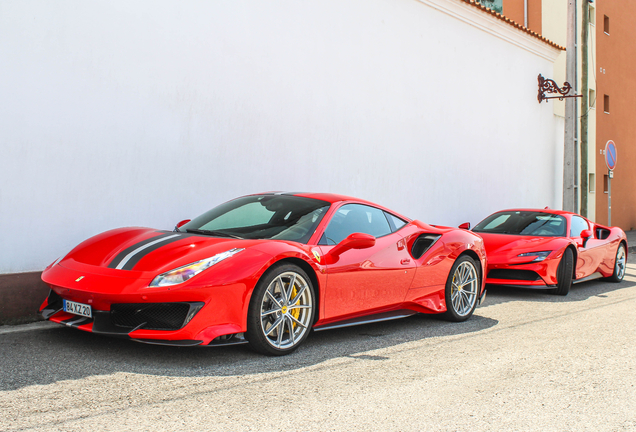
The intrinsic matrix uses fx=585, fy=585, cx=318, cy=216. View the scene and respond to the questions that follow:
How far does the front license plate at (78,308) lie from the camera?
3.92m

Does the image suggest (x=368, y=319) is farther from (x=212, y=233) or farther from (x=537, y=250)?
(x=537, y=250)

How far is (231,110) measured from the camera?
7.72m

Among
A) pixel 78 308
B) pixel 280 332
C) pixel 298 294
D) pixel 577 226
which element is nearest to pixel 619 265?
pixel 577 226

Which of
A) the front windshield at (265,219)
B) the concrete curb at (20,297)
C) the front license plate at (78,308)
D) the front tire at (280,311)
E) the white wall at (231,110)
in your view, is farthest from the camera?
the white wall at (231,110)

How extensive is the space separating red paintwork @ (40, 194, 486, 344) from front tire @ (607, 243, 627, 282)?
5384mm

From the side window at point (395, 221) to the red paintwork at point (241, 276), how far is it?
7 cm

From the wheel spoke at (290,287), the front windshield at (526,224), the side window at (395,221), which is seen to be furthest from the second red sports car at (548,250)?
the wheel spoke at (290,287)

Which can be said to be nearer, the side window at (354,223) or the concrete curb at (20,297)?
the side window at (354,223)

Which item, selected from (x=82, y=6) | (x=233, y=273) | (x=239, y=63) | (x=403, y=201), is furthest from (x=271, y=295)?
(x=403, y=201)

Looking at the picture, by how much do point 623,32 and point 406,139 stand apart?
16561mm

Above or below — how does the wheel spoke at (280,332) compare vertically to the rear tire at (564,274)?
above

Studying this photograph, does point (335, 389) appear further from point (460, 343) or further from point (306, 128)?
point (306, 128)

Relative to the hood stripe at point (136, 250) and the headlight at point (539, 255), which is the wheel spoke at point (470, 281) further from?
the hood stripe at point (136, 250)

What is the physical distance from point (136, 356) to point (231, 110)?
4.42 m
